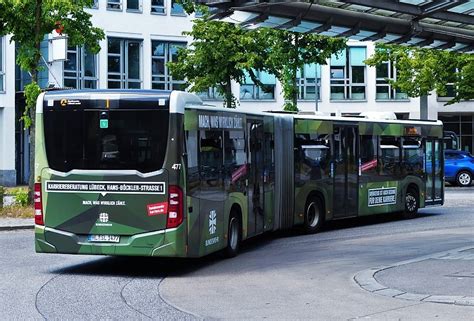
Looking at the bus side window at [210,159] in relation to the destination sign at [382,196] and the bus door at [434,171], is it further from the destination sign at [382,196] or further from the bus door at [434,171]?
the bus door at [434,171]

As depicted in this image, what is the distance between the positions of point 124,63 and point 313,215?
28152 millimetres

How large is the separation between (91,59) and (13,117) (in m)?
5.54

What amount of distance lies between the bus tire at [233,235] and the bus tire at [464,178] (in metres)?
28.6

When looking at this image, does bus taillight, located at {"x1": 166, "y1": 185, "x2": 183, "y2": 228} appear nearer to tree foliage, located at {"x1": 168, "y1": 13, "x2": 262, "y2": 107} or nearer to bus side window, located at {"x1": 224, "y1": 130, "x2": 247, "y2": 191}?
bus side window, located at {"x1": 224, "y1": 130, "x2": 247, "y2": 191}

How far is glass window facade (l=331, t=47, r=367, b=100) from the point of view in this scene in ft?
179

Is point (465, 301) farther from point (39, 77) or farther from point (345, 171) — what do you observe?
point (39, 77)

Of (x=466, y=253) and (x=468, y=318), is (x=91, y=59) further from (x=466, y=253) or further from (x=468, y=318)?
(x=468, y=318)

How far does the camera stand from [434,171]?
83.4 ft

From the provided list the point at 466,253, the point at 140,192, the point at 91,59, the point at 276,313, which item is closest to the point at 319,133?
the point at 466,253

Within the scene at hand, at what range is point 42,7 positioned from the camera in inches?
932

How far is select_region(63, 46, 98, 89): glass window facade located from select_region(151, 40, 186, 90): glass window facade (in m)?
3.72

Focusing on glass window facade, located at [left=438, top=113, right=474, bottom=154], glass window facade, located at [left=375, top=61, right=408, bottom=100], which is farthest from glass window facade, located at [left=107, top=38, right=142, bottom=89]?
glass window facade, located at [left=438, top=113, right=474, bottom=154]

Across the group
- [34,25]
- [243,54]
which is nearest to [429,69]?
[243,54]

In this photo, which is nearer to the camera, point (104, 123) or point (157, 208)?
point (157, 208)
